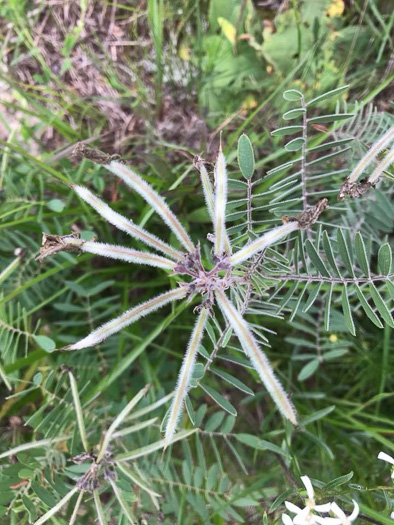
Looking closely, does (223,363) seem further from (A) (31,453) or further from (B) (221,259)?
(B) (221,259)

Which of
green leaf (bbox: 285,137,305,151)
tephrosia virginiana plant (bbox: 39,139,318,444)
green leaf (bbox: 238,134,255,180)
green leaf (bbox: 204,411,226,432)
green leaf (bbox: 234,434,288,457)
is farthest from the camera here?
green leaf (bbox: 204,411,226,432)

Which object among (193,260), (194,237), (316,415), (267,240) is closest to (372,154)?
(267,240)

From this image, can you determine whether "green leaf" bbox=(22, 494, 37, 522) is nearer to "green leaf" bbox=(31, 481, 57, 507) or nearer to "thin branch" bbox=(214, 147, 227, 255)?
"green leaf" bbox=(31, 481, 57, 507)

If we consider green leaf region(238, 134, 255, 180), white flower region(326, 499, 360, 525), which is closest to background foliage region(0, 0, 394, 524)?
green leaf region(238, 134, 255, 180)

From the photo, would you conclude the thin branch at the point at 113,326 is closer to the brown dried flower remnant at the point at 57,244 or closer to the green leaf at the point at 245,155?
the brown dried flower remnant at the point at 57,244

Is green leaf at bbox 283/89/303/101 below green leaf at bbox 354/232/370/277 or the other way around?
the other way around

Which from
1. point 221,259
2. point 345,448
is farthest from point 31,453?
point 345,448

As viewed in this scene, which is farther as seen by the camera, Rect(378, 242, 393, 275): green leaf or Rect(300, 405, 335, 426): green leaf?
Rect(300, 405, 335, 426): green leaf
